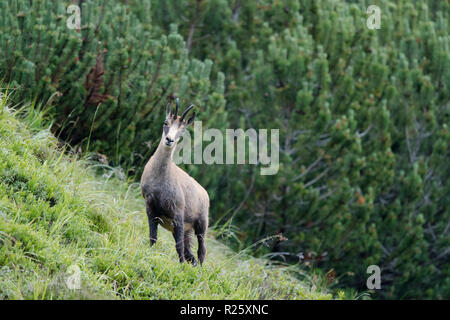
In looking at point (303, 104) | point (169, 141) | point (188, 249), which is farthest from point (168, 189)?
point (303, 104)

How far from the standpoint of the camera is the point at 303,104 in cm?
1312

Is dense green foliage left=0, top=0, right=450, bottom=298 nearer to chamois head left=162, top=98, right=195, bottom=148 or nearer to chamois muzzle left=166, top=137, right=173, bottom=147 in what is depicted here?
chamois head left=162, top=98, right=195, bottom=148

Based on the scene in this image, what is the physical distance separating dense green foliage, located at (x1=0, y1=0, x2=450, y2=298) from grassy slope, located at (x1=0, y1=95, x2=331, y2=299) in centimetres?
200

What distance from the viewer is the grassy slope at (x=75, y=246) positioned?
6.03 metres

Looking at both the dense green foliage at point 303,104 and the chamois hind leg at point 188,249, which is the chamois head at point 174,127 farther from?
the dense green foliage at point 303,104

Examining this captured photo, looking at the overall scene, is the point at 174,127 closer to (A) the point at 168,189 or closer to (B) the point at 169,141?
(B) the point at 169,141

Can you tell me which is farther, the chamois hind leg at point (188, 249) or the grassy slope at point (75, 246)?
the chamois hind leg at point (188, 249)

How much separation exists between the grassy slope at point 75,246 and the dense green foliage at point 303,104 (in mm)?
2004

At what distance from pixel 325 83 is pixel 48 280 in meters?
8.50

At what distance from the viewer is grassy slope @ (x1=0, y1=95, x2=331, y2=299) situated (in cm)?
603

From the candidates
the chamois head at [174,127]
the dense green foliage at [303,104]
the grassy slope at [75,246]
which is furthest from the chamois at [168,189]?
the dense green foliage at [303,104]

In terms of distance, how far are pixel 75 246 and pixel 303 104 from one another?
24.0 ft

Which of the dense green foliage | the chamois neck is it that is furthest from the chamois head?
the dense green foliage

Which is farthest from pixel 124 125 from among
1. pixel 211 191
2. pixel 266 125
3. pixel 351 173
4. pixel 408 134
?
pixel 408 134
